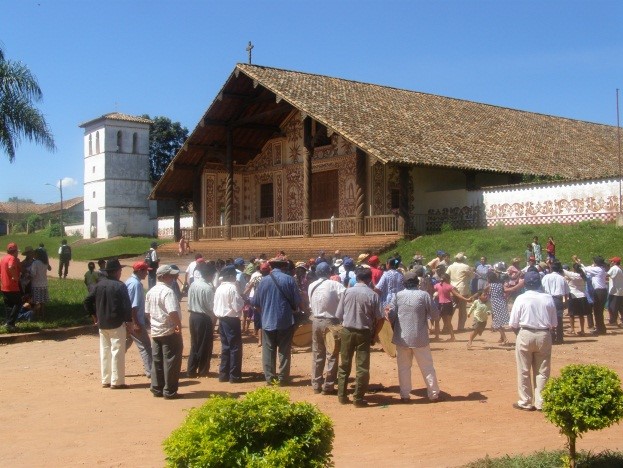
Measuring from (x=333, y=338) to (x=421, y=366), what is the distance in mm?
1084

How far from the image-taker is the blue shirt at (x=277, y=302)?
9711mm

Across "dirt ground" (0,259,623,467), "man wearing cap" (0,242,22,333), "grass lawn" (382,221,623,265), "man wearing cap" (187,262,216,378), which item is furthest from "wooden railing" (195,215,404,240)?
"man wearing cap" (187,262,216,378)

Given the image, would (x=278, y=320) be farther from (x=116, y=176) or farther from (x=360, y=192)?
(x=116, y=176)

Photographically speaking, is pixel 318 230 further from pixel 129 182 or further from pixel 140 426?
pixel 129 182

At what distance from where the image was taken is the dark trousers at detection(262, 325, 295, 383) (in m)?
9.75

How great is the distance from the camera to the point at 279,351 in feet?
32.1

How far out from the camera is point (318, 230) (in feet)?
90.2

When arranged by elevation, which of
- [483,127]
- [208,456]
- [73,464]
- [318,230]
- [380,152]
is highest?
[483,127]

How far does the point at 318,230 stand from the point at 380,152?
536 centimetres

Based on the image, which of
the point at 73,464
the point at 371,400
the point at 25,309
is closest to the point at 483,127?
the point at 25,309

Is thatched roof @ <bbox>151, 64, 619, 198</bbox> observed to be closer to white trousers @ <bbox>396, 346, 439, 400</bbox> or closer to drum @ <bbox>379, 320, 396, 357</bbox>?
drum @ <bbox>379, 320, 396, 357</bbox>

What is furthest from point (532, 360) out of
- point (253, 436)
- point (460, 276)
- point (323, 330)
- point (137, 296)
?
point (460, 276)

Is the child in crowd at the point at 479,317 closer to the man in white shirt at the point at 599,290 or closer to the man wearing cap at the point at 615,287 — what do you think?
the man in white shirt at the point at 599,290

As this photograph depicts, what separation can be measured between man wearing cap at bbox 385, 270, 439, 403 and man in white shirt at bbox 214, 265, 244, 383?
7.22 feet
